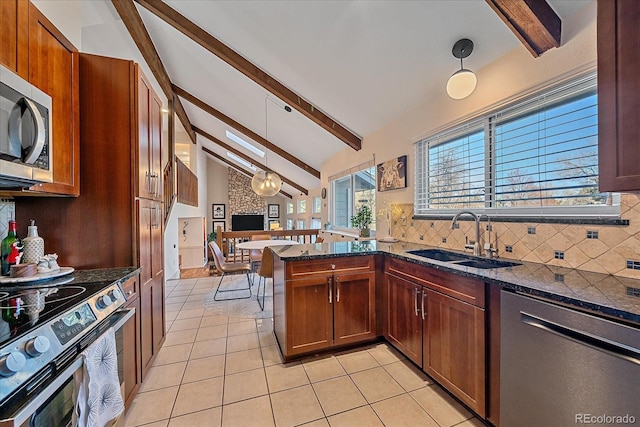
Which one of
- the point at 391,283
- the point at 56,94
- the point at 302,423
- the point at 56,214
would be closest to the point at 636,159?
the point at 391,283

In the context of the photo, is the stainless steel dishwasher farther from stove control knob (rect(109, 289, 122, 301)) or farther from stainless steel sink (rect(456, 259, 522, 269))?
stove control knob (rect(109, 289, 122, 301))

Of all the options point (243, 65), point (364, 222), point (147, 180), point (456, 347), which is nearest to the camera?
point (456, 347)

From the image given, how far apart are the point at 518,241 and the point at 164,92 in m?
5.83

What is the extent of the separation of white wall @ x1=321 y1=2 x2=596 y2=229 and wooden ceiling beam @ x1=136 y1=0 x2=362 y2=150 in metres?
0.55

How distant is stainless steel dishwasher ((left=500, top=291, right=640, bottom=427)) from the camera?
0.97 metres

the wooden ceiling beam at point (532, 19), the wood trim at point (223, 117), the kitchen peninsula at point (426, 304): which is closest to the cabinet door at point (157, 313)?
the kitchen peninsula at point (426, 304)

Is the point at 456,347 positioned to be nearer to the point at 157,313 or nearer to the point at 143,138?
the point at 157,313

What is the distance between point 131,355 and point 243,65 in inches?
127

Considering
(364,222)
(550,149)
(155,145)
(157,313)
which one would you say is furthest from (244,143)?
(550,149)

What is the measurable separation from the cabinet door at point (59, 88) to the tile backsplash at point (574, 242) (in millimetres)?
2917

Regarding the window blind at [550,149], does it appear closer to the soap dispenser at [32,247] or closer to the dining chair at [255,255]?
the soap dispenser at [32,247]

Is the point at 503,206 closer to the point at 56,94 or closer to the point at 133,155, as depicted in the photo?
the point at 133,155

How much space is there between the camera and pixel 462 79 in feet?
6.63

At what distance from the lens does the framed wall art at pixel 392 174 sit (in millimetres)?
3170
